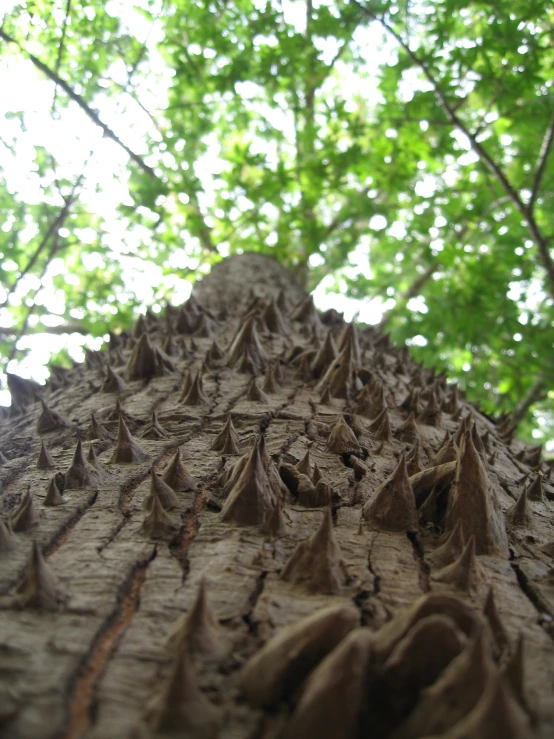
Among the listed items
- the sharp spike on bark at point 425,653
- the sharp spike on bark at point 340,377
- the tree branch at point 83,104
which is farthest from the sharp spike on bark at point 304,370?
the tree branch at point 83,104

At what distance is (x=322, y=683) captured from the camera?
1.04 m

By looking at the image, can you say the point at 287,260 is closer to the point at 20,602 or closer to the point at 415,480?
the point at 415,480

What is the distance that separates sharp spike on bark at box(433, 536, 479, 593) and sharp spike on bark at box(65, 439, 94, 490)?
1.28 m

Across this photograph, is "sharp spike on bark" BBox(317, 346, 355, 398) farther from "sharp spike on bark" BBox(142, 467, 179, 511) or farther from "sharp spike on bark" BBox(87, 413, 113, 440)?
"sharp spike on bark" BBox(142, 467, 179, 511)

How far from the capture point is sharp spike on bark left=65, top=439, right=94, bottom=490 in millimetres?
2066

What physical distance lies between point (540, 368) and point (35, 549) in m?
6.69

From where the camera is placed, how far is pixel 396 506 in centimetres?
186

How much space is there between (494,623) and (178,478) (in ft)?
3.70

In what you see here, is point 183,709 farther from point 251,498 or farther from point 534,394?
point 534,394

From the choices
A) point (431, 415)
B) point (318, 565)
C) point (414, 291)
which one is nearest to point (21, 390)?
point (431, 415)

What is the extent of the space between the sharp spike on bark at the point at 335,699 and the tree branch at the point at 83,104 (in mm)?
5705

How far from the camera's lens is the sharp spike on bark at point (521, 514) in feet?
6.65

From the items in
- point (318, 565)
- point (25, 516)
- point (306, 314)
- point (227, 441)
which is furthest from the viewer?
point (306, 314)

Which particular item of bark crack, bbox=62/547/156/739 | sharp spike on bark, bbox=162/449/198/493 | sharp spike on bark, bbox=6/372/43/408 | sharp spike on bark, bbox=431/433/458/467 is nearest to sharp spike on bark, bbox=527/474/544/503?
sharp spike on bark, bbox=431/433/458/467
